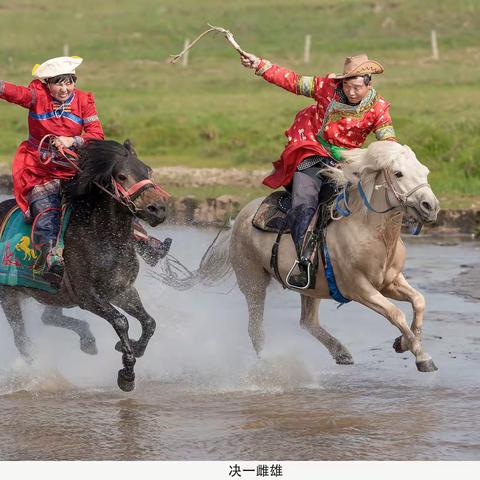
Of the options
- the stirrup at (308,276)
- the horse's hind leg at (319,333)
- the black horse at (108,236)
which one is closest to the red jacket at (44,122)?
the black horse at (108,236)

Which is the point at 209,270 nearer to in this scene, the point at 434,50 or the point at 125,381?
the point at 125,381

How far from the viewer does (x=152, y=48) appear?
4772 centimetres

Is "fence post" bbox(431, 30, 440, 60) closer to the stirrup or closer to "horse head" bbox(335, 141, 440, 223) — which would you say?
the stirrup

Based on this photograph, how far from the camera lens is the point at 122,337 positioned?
31.9 ft

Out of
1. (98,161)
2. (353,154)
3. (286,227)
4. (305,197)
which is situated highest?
(353,154)

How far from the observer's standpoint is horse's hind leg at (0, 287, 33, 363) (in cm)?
1079

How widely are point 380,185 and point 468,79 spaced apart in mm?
25427

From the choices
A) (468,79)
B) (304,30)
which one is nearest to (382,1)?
(304,30)

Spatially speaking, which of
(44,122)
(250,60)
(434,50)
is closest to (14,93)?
(44,122)

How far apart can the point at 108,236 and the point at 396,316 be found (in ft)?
7.03

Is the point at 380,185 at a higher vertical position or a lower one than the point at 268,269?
higher

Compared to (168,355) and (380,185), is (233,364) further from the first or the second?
(380,185)

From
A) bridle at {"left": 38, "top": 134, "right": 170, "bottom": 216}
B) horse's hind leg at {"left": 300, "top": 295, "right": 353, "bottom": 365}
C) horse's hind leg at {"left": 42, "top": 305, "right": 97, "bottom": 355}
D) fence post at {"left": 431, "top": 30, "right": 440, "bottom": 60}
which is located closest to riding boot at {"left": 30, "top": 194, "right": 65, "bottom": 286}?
bridle at {"left": 38, "top": 134, "right": 170, "bottom": 216}

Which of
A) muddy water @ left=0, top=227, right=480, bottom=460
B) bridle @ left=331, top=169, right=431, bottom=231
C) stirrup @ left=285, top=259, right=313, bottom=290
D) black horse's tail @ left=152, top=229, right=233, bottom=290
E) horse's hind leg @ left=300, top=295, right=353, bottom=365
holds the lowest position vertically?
muddy water @ left=0, top=227, right=480, bottom=460
